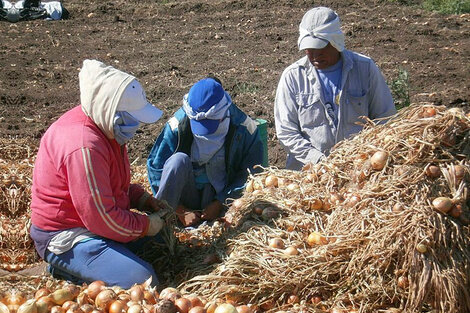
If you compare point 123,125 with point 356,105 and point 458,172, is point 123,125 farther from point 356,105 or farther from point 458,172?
point 356,105

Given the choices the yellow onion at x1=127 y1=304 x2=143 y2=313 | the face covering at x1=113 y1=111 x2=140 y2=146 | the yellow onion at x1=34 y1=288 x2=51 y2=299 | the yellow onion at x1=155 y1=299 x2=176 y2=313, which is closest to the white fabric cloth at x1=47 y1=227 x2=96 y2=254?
the yellow onion at x1=34 y1=288 x2=51 y2=299

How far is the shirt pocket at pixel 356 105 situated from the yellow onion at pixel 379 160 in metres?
1.26

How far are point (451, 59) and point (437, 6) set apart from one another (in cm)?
320

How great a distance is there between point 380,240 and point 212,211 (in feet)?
5.44

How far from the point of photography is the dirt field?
7.80 metres

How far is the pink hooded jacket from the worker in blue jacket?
29.8 inches

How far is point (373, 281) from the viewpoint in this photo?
3.29m

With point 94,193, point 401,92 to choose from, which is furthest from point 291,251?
point 401,92

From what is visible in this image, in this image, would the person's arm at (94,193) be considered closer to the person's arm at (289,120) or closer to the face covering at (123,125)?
the face covering at (123,125)

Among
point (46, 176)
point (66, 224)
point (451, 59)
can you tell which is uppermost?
point (46, 176)

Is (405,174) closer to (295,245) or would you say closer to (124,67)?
(295,245)

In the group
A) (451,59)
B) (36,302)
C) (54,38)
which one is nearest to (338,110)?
(36,302)

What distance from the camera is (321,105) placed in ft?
16.1

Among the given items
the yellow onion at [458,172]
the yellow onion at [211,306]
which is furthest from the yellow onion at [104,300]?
the yellow onion at [458,172]
